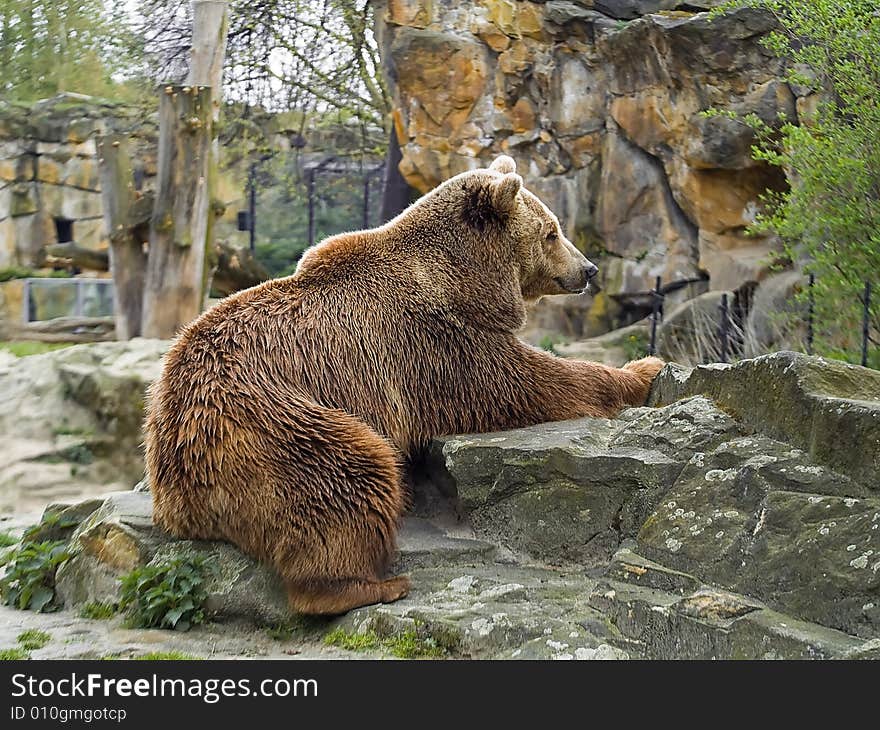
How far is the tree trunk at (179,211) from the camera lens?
1226 cm

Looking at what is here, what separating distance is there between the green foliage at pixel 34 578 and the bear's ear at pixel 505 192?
277 centimetres

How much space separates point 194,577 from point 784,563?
7.98ft

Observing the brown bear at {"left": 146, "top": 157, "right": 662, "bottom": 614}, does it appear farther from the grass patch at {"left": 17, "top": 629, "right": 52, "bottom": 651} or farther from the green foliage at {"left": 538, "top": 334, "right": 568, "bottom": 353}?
the green foliage at {"left": 538, "top": 334, "right": 568, "bottom": 353}

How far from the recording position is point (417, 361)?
510cm

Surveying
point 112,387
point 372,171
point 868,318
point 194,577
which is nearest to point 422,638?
point 194,577

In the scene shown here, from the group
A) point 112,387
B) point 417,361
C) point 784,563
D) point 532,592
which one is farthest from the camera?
point 112,387

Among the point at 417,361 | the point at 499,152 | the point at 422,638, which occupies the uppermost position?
the point at 499,152

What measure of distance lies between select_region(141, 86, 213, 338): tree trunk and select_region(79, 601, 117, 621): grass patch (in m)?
7.99

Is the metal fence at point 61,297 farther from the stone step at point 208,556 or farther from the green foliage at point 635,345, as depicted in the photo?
the stone step at point 208,556

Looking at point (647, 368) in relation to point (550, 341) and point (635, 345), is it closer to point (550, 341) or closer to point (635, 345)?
point (635, 345)

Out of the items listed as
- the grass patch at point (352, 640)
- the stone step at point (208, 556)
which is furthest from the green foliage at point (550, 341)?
the grass patch at point (352, 640)

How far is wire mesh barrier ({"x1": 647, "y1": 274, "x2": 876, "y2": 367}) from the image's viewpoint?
29.3ft

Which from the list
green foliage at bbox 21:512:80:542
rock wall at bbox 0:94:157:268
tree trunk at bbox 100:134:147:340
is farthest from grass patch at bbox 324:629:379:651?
rock wall at bbox 0:94:157:268

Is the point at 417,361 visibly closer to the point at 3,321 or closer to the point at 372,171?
the point at 3,321
